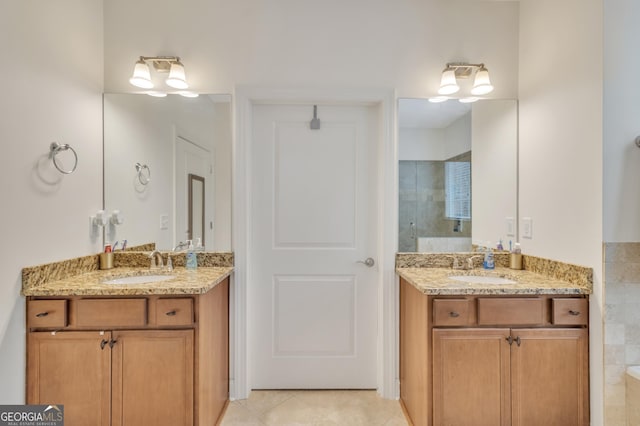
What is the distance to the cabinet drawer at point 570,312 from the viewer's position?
5.87ft

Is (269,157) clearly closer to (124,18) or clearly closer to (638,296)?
(124,18)

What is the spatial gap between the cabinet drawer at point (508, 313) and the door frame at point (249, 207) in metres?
0.66

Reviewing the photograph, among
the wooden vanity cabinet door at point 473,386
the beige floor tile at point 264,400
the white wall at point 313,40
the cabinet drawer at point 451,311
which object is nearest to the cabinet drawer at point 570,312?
the wooden vanity cabinet door at point 473,386

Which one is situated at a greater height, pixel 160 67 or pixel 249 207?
pixel 160 67

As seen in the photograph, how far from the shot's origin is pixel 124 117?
237 cm

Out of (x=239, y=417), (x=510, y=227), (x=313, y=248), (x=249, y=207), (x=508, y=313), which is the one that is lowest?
(x=239, y=417)

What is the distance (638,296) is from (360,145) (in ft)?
5.57

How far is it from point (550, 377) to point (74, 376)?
2340 millimetres

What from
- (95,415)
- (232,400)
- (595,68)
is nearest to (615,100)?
(595,68)

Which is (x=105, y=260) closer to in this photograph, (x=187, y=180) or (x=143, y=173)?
(x=143, y=173)

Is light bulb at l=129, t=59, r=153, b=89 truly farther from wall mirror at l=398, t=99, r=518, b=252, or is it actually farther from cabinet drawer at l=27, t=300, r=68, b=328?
wall mirror at l=398, t=99, r=518, b=252

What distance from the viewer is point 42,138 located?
1.86 meters

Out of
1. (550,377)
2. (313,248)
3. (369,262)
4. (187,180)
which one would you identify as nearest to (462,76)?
(369,262)

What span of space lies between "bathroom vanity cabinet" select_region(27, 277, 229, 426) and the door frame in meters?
0.60
